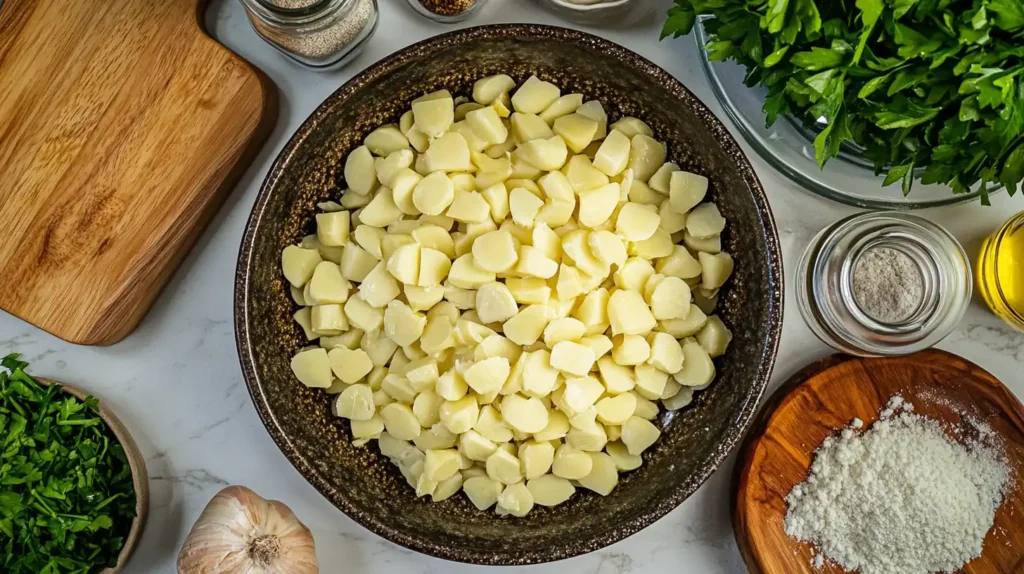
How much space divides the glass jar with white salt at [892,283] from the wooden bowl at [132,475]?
1140mm

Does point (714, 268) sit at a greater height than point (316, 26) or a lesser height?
lesser

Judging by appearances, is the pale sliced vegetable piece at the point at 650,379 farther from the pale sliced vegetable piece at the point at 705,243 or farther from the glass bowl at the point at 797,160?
the glass bowl at the point at 797,160

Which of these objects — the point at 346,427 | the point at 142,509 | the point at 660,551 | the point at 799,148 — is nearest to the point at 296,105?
the point at 346,427

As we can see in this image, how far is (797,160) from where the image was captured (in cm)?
134

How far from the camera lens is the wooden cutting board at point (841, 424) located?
52.7 inches

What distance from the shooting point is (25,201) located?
4.50 feet

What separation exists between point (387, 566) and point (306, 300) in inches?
19.1

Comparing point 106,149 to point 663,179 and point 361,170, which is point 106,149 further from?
point 663,179

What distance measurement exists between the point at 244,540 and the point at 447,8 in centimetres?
88

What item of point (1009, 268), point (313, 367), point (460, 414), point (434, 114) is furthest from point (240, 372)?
point (1009, 268)

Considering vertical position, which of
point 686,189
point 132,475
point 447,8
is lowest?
point 132,475

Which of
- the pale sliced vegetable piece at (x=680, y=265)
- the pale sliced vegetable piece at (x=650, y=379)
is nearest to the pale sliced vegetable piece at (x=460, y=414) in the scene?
the pale sliced vegetable piece at (x=650, y=379)

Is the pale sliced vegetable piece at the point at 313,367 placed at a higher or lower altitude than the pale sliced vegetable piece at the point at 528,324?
lower

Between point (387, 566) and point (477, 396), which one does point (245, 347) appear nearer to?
point (477, 396)
